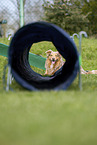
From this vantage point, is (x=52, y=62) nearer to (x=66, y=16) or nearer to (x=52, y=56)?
(x=52, y=56)

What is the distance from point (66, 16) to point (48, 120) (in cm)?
1061

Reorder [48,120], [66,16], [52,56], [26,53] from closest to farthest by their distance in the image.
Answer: [48,120] → [26,53] → [52,56] → [66,16]

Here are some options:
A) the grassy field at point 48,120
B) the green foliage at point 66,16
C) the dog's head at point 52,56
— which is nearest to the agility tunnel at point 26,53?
the grassy field at point 48,120

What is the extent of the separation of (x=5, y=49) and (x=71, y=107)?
373 cm

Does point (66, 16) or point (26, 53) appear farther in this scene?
point (66, 16)

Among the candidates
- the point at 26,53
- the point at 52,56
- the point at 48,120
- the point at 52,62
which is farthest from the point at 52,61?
the point at 48,120

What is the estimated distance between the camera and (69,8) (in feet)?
38.9

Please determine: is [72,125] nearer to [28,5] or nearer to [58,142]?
[58,142]

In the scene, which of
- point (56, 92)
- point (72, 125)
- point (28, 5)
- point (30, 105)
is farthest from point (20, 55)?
point (28, 5)

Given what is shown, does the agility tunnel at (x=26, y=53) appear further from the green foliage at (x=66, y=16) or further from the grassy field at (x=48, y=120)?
the green foliage at (x=66, y=16)

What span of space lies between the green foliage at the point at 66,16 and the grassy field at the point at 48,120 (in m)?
9.05

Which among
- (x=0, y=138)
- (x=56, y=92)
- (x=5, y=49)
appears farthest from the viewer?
(x=5, y=49)

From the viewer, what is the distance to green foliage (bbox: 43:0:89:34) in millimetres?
11273

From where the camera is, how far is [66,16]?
38.8ft
